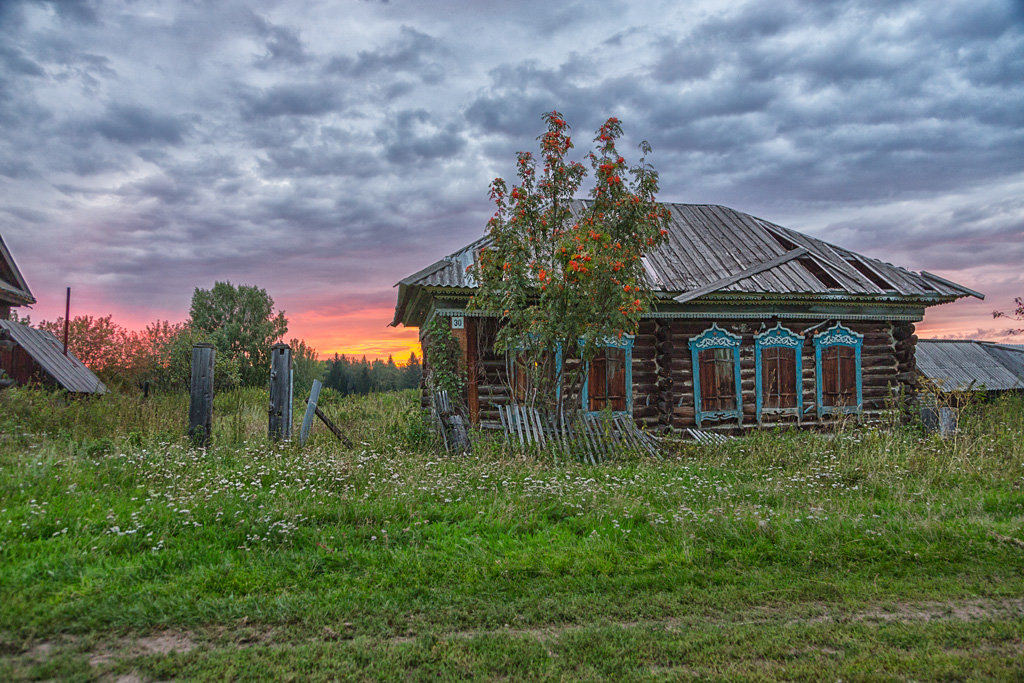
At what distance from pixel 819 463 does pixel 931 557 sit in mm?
3642

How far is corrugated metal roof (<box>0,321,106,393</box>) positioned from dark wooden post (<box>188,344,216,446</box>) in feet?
33.9

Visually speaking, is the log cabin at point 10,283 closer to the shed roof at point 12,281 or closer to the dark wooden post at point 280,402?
the shed roof at point 12,281

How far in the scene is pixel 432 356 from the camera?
36.9ft

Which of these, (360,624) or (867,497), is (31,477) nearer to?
(360,624)

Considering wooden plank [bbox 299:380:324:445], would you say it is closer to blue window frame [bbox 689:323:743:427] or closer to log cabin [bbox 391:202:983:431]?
log cabin [bbox 391:202:983:431]

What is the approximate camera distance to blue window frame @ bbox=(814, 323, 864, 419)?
13133 millimetres

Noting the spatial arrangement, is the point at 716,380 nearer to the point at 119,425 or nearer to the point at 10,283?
the point at 119,425

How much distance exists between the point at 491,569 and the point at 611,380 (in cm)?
815

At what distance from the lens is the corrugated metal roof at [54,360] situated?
16.2 metres

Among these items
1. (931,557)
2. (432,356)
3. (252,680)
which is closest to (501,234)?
(432,356)

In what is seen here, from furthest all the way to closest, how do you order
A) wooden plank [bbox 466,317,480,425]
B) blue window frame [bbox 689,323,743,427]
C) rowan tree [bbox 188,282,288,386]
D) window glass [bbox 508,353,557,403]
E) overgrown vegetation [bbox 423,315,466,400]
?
rowan tree [bbox 188,282,288,386] < blue window frame [bbox 689,323,743,427] < wooden plank [bbox 466,317,480,425] < overgrown vegetation [bbox 423,315,466,400] < window glass [bbox 508,353,557,403]

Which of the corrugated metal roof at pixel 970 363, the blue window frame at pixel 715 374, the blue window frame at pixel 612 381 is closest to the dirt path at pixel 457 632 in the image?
the blue window frame at pixel 612 381

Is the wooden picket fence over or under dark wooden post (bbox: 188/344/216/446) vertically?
under

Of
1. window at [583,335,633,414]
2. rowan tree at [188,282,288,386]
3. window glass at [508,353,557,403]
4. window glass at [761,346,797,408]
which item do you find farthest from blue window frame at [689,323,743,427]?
rowan tree at [188,282,288,386]
